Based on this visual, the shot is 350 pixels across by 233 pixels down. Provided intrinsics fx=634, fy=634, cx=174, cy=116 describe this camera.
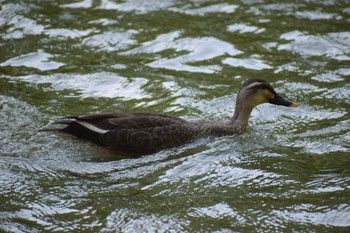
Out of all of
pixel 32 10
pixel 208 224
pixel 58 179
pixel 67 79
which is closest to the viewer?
pixel 208 224

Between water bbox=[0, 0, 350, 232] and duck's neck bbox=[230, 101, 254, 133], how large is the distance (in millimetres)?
172

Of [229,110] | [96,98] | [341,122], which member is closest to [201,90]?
[229,110]

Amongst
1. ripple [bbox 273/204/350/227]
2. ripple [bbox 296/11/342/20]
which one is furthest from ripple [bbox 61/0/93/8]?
ripple [bbox 273/204/350/227]

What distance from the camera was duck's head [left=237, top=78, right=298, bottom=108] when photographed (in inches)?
362

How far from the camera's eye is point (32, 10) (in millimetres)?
13719

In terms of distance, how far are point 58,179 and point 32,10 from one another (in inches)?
276

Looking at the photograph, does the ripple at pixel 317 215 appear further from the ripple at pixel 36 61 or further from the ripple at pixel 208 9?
the ripple at pixel 208 9

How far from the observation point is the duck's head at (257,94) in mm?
9188

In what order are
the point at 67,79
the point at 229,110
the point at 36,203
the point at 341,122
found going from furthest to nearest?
the point at 67,79 < the point at 229,110 < the point at 341,122 < the point at 36,203

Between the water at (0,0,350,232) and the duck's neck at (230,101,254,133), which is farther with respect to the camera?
the duck's neck at (230,101,254,133)

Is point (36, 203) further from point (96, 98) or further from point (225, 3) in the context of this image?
point (225, 3)

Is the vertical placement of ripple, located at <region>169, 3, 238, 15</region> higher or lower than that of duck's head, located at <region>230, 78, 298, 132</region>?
higher

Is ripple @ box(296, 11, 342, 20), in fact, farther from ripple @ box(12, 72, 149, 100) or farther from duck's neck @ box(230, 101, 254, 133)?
duck's neck @ box(230, 101, 254, 133)

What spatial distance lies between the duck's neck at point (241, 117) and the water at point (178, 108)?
172 mm
